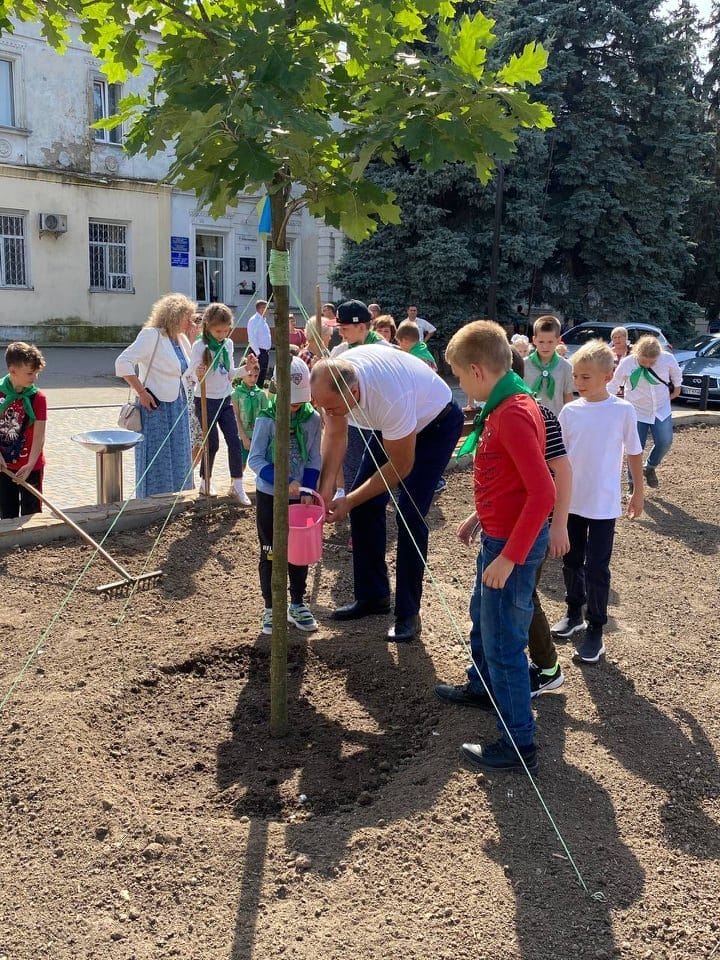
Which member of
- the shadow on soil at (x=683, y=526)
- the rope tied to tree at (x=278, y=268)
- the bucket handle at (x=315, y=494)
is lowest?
the shadow on soil at (x=683, y=526)

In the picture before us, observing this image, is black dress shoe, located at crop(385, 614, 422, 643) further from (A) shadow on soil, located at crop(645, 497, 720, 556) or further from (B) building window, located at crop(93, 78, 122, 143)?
(B) building window, located at crop(93, 78, 122, 143)

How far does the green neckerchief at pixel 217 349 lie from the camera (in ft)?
23.8

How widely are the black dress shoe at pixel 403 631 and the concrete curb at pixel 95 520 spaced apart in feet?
7.26

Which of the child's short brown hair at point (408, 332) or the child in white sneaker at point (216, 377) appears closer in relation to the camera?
the child in white sneaker at point (216, 377)

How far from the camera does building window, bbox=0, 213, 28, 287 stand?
2339 centimetres

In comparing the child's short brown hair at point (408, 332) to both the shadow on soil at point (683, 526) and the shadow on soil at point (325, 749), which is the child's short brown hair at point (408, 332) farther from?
the shadow on soil at point (325, 749)

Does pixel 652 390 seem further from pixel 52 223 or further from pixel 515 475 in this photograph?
pixel 52 223

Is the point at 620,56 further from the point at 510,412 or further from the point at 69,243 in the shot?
the point at 510,412

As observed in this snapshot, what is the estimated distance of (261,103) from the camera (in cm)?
245

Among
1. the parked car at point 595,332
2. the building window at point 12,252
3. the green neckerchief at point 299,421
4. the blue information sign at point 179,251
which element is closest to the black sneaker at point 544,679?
the green neckerchief at point 299,421

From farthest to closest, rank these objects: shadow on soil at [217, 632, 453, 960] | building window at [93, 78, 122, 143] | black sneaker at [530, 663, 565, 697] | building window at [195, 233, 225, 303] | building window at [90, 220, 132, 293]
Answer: building window at [195, 233, 225, 303] → building window at [90, 220, 132, 293] → building window at [93, 78, 122, 143] → black sneaker at [530, 663, 565, 697] → shadow on soil at [217, 632, 453, 960]

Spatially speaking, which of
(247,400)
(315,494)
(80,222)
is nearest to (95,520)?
(247,400)

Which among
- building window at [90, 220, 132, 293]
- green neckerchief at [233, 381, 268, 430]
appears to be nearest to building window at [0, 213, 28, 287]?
building window at [90, 220, 132, 293]

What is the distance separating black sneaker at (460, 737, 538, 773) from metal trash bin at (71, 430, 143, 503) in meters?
3.49
